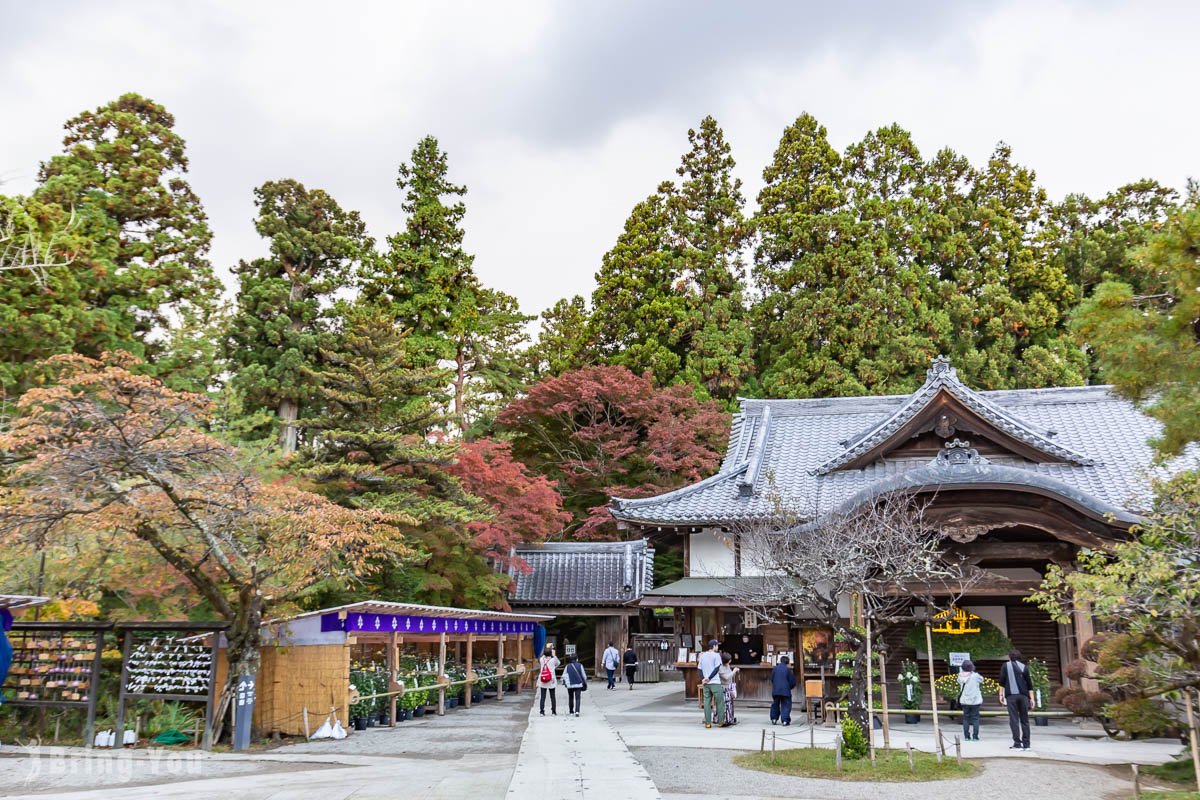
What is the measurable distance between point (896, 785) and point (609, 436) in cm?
2368

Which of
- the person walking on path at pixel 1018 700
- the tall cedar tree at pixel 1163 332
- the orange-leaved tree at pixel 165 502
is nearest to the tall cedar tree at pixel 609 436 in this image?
the orange-leaved tree at pixel 165 502

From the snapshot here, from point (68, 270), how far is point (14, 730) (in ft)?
42.0

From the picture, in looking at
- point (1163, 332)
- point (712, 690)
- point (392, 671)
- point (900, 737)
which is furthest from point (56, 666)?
point (1163, 332)

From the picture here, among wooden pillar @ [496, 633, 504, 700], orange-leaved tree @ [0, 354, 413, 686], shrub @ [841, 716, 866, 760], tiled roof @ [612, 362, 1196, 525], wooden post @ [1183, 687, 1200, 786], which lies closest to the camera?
wooden post @ [1183, 687, 1200, 786]

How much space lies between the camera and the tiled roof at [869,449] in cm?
1839

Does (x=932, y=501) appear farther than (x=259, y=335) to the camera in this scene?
No

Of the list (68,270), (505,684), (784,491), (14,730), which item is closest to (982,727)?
(784,491)

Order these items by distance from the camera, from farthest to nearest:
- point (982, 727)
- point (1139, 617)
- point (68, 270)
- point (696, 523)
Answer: point (68, 270) < point (696, 523) < point (982, 727) < point (1139, 617)

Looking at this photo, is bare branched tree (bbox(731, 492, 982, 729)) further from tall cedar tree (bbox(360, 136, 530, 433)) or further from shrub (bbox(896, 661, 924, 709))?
tall cedar tree (bbox(360, 136, 530, 433))

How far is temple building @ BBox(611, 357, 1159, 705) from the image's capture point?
50.8ft

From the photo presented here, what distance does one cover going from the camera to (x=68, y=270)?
22.1 metres

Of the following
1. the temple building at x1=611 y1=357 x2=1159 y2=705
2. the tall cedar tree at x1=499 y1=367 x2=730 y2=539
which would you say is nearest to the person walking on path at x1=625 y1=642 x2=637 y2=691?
the temple building at x1=611 y1=357 x2=1159 y2=705

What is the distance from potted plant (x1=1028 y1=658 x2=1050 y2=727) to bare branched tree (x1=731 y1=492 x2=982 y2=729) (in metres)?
1.95

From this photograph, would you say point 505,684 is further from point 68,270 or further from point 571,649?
point 68,270
